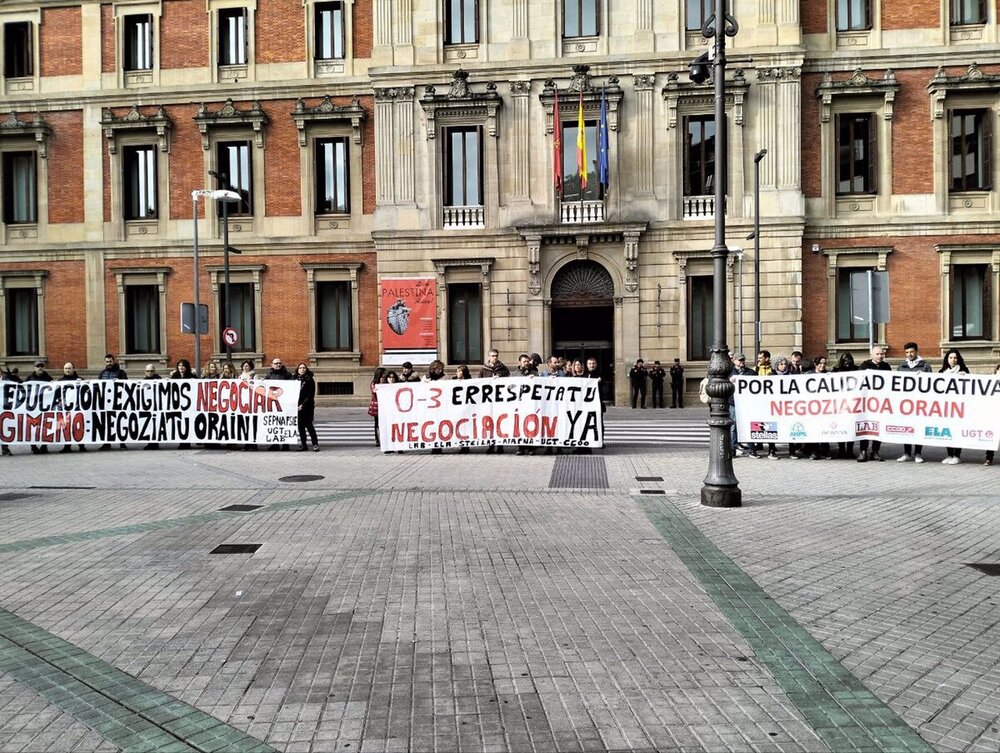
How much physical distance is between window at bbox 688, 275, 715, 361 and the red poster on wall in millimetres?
9240

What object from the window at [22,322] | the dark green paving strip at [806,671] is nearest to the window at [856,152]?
the dark green paving strip at [806,671]

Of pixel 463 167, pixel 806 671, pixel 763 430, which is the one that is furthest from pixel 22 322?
pixel 806 671

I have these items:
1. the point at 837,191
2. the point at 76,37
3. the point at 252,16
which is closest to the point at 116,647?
the point at 837,191

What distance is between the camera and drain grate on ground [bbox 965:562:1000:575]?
Result: 6.83 meters

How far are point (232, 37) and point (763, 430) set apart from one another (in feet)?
85.8

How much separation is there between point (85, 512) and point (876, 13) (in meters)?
29.4

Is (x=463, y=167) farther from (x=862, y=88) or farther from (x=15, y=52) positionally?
(x=15, y=52)

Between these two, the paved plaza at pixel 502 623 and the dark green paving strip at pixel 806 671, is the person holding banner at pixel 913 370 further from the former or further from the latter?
the dark green paving strip at pixel 806 671

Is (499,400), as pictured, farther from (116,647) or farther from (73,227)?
(73,227)

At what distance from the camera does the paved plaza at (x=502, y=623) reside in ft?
13.0

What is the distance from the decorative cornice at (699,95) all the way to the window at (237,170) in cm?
1594

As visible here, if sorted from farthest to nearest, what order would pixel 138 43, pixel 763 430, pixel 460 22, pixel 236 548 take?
pixel 138 43, pixel 460 22, pixel 763 430, pixel 236 548

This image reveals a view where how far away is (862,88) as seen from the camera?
27906mm

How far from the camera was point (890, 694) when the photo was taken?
4.28 meters
